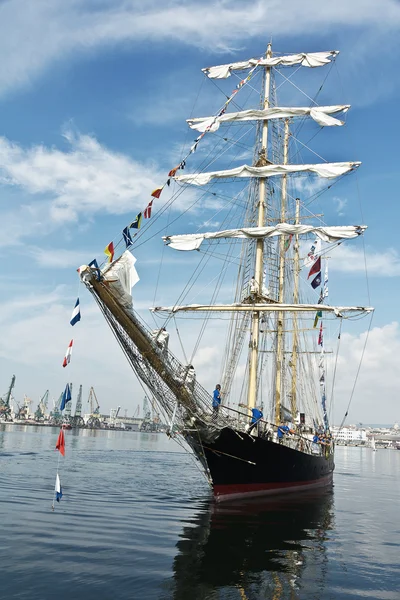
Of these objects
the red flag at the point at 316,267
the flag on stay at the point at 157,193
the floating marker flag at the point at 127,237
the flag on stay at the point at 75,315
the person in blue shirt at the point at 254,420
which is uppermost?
the red flag at the point at 316,267

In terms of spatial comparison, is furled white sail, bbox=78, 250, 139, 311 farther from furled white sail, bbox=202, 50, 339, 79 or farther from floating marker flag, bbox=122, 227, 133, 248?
furled white sail, bbox=202, 50, 339, 79

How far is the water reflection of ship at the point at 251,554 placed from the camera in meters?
9.61

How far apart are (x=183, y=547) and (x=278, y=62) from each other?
98.7ft

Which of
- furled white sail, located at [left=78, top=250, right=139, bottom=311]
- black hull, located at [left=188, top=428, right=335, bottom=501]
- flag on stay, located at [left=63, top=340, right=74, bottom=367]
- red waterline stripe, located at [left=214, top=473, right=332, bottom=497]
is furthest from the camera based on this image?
red waterline stripe, located at [left=214, top=473, right=332, bottom=497]

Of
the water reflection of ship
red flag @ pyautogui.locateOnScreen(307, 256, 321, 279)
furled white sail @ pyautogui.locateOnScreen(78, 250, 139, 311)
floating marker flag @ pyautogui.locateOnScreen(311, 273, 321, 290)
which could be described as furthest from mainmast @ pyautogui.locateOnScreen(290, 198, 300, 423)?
furled white sail @ pyautogui.locateOnScreen(78, 250, 139, 311)

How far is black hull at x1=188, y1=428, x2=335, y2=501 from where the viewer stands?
2023cm

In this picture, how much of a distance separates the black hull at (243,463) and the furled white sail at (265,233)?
461 inches

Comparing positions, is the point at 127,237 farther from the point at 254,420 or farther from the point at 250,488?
the point at 250,488

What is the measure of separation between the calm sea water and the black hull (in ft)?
2.73

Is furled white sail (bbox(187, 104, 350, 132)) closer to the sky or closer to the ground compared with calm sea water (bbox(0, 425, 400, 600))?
closer to the sky

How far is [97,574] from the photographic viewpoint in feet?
32.1

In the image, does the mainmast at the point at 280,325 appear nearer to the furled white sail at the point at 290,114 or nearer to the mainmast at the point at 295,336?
the mainmast at the point at 295,336

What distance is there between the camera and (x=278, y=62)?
108 ft

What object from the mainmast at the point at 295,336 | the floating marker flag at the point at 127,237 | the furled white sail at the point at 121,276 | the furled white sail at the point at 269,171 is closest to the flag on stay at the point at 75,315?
the furled white sail at the point at 121,276
